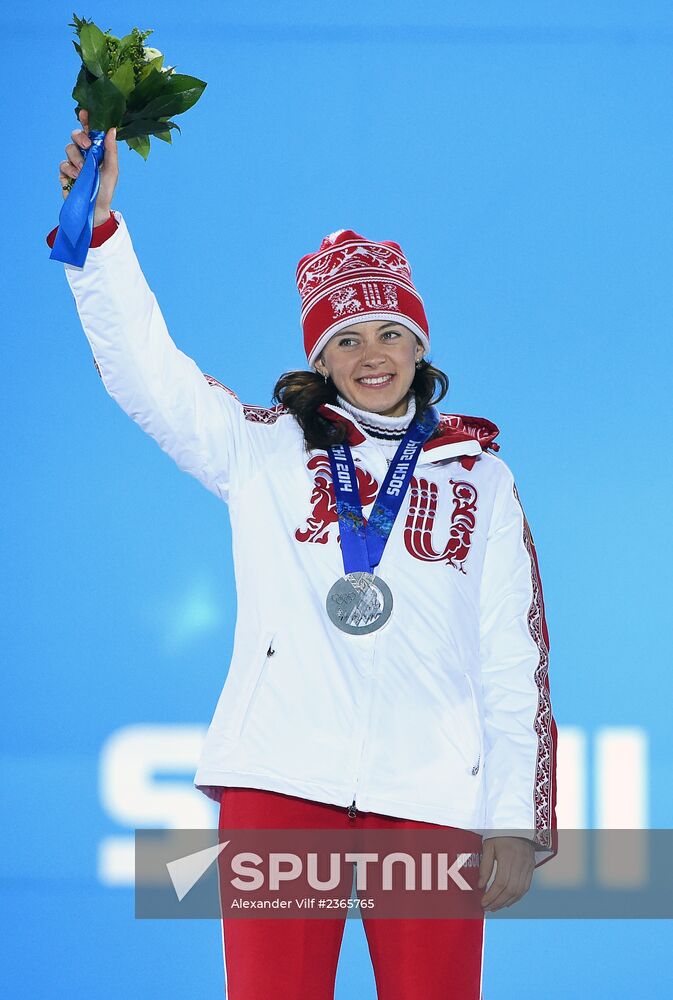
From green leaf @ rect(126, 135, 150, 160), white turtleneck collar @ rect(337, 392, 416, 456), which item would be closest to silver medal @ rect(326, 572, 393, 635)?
white turtleneck collar @ rect(337, 392, 416, 456)

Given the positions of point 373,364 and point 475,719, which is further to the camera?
point 373,364

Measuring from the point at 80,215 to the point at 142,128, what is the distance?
18 cm

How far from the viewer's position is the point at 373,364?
1.73m

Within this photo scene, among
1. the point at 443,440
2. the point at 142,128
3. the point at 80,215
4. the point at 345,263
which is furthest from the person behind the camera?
the point at 345,263

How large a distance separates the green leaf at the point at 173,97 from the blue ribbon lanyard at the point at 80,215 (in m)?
0.11

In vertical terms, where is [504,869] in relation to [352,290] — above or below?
below

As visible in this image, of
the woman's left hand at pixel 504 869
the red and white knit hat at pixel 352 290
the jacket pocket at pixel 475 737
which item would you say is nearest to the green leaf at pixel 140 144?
the red and white knit hat at pixel 352 290

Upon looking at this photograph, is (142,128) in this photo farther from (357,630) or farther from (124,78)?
(357,630)

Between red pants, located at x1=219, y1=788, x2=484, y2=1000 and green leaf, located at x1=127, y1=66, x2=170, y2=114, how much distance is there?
82cm

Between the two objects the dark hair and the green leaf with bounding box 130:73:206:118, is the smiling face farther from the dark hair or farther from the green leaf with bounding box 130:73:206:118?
the green leaf with bounding box 130:73:206:118

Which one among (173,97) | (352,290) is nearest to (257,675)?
(352,290)

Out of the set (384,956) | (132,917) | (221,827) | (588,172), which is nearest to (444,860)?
(384,956)

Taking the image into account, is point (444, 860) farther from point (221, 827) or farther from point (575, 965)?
point (575, 965)

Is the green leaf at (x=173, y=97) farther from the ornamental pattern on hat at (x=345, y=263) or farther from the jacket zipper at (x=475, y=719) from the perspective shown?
the jacket zipper at (x=475, y=719)
